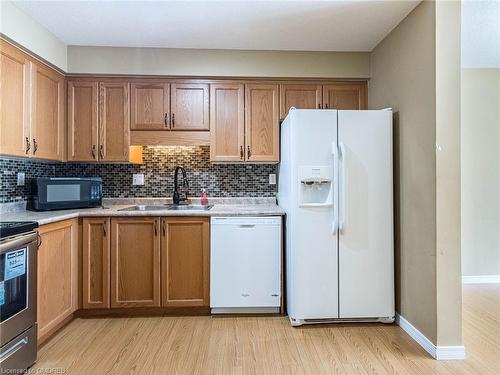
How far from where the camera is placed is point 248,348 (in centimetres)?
220

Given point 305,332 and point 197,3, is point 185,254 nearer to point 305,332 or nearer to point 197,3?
point 305,332

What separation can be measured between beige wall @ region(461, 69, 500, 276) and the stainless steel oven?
163 inches

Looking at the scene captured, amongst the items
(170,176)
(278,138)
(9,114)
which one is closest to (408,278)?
(278,138)

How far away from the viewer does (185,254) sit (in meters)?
2.71

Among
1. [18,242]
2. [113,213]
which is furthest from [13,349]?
[113,213]

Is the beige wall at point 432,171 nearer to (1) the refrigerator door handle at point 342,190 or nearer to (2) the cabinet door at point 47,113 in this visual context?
(1) the refrigerator door handle at point 342,190

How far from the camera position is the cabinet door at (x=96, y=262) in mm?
2672

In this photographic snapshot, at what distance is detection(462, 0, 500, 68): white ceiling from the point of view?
2391mm

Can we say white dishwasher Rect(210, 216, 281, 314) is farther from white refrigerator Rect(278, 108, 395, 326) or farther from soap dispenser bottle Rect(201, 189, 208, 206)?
soap dispenser bottle Rect(201, 189, 208, 206)

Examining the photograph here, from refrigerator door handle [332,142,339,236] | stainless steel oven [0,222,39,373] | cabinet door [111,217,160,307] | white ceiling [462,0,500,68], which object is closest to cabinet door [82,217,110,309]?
cabinet door [111,217,160,307]

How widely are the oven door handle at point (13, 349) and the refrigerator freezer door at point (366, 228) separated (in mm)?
2147

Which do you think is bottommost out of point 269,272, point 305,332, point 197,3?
point 305,332

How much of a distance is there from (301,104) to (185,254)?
1.77m

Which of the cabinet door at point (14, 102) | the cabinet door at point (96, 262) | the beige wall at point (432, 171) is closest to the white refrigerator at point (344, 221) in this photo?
the beige wall at point (432, 171)
